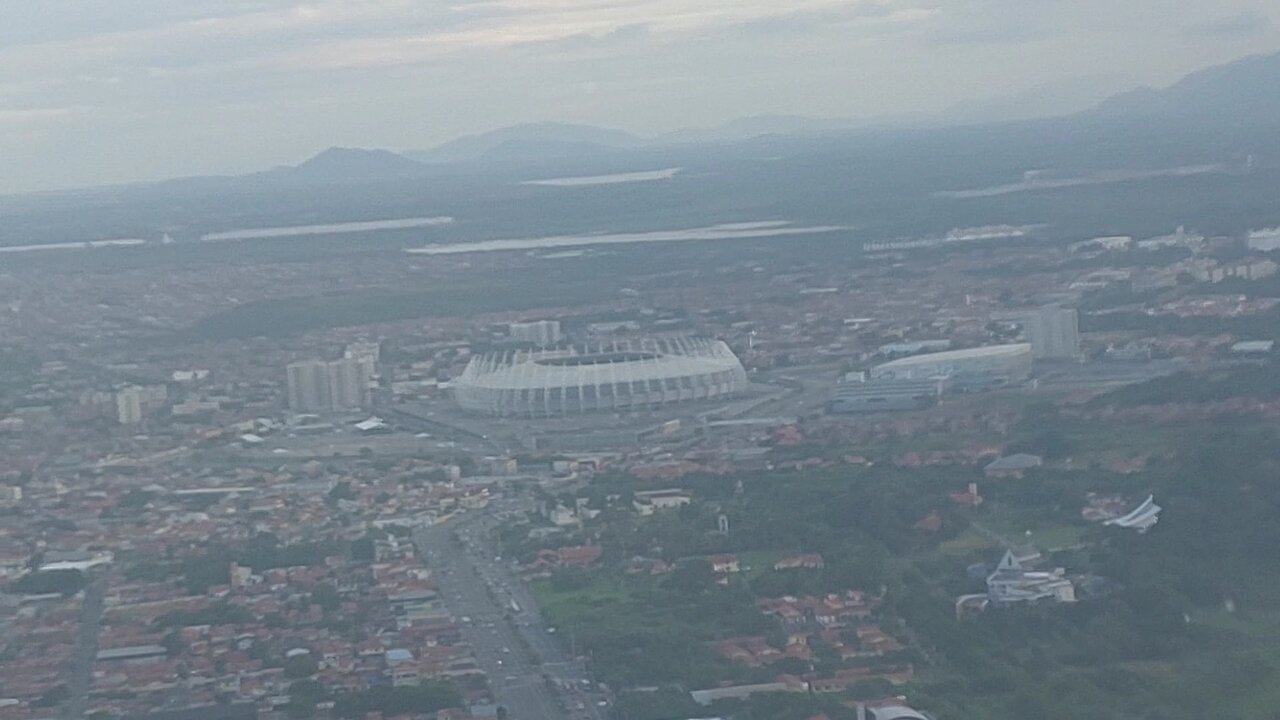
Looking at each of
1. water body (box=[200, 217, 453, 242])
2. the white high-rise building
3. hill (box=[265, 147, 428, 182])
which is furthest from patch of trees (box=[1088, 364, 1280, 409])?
hill (box=[265, 147, 428, 182])

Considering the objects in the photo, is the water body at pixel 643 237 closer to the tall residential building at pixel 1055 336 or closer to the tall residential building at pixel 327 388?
the tall residential building at pixel 1055 336

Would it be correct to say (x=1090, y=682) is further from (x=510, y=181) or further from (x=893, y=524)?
(x=510, y=181)

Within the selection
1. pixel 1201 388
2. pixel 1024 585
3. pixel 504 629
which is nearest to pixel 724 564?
A: pixel 504 629

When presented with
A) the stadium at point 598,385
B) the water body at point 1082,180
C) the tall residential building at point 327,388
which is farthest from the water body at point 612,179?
the stadium at point 598,385

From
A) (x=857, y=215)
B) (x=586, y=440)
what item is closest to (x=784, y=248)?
(x=857, y=215)

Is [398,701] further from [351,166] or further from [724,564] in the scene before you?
[351,166]
